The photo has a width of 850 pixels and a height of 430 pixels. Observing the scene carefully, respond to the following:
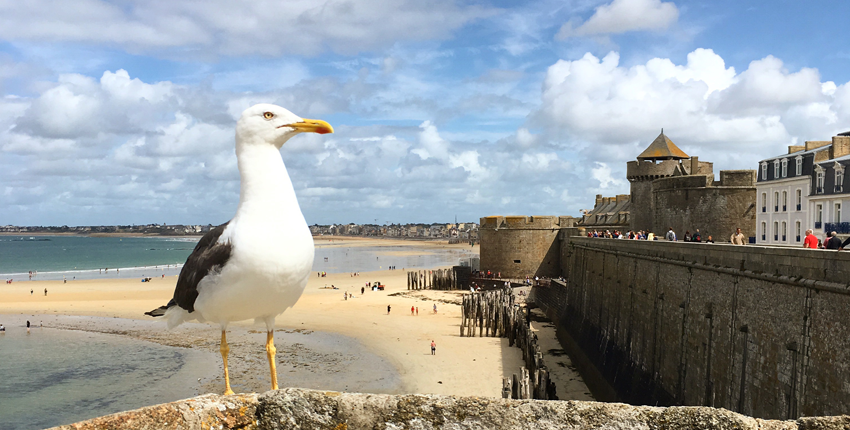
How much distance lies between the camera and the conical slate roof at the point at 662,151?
138ft

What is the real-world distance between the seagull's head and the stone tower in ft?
128

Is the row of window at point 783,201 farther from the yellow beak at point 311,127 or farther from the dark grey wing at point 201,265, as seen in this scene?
the dark grey wing at point 201,265

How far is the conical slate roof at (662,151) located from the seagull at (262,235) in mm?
42437

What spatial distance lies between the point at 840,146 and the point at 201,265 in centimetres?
3069

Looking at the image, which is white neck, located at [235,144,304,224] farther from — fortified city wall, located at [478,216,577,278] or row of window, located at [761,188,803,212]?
fortified city wall, located at [478,216,577,278]

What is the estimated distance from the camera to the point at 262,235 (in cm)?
339

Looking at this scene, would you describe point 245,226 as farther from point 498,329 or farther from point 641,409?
point 498,329

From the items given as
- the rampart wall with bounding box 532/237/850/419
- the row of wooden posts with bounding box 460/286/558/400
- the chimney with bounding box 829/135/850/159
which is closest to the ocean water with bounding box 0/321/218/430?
the row of wooden posts with bounding box 460/286/558/400

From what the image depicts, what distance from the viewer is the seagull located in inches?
134

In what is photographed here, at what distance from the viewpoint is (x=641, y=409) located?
253cm

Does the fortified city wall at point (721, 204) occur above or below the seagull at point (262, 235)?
above

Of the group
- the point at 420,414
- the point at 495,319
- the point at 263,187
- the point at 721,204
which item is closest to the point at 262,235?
the point at 263,187

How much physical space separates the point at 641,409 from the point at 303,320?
3437cm

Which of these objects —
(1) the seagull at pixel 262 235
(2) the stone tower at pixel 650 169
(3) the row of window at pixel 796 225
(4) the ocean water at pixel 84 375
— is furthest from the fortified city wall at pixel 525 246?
(1) the seagull at pixel 262 235
